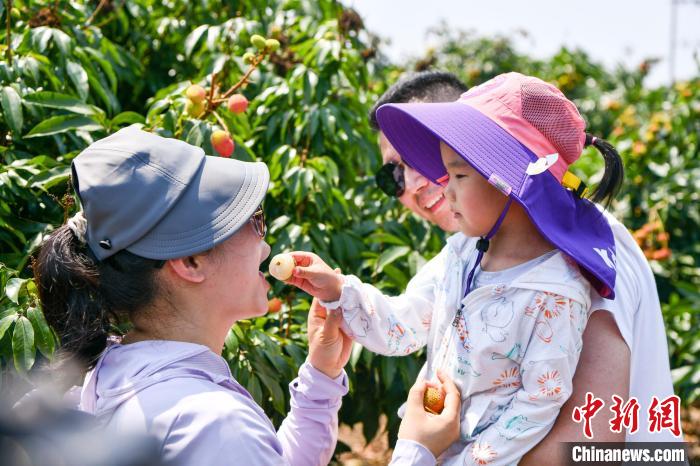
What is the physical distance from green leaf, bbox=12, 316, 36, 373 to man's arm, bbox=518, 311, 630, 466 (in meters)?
1.18

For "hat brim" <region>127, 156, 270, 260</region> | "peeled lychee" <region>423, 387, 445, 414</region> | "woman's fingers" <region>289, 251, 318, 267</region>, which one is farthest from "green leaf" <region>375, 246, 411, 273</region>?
"hat brim" <region>127, 156, 270, 260</region>

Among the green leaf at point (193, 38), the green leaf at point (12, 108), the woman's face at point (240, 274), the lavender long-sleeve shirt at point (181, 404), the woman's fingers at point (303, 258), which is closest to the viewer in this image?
the lavender long-sleeve shirt at point (181, 404)

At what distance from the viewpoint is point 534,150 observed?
5.95ft

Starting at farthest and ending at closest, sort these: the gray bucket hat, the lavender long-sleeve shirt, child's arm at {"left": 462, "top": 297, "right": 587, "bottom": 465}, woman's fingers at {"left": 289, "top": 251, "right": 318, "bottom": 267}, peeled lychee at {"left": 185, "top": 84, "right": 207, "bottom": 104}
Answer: peeled lychee at {"left": 185, "top": 84, "right": 207, "bottom": 104} → woman's fingers at {"left": 289, "top": 251, "right": 318, "bottom": 267} → child's arm at {"left": 462, "top": 297, "right": 587, "bottom": 465} → the gray bucket hat → the lavender long-sleeve shirt

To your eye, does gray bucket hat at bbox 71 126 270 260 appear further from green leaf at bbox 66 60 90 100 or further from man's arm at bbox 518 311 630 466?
green leaf at bbox 66 60 90 100

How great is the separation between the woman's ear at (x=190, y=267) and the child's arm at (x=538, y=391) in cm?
72

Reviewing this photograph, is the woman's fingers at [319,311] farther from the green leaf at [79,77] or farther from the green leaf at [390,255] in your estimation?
the green leaf at [79,77]

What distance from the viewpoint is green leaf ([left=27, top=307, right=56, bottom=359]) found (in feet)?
6.42

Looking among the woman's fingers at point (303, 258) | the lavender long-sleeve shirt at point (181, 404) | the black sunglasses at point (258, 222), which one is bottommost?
the lavender long-sleeve shirt at point (181, 404)

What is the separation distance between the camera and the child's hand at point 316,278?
1867mm

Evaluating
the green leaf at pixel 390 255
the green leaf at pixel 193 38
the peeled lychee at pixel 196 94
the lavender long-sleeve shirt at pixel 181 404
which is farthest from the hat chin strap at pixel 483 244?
the green leaf at pixel 193 38

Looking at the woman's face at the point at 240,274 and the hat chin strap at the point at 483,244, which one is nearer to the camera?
the woman's face at the point at 240,274

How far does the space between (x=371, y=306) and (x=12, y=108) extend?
122cm

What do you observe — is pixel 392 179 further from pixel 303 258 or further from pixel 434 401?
pixel 434 401
